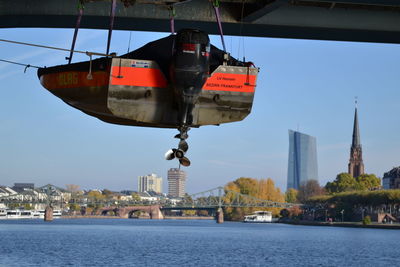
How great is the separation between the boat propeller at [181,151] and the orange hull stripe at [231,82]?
59 cm

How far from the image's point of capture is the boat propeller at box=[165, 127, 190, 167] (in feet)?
27.0

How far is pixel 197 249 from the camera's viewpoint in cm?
11350

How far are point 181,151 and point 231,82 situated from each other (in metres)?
0.94

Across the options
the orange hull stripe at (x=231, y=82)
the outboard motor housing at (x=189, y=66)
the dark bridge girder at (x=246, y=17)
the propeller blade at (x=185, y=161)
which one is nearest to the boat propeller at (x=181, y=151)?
the propeller blade at (x=185, y=161)

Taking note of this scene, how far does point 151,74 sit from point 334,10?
905 centimetres

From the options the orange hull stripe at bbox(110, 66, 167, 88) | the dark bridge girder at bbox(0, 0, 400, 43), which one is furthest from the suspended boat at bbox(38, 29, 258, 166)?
the dark bridge girder at bbox(0, 0, 400, 43)

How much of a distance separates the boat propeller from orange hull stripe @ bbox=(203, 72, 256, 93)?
0.59 meters

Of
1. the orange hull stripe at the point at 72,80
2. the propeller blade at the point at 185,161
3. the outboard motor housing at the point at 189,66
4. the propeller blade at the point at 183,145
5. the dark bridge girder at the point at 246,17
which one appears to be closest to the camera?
the outboard motor housing at the point at 189,66

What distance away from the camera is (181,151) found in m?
8.33

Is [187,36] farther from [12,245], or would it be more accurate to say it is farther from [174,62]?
[12,245]

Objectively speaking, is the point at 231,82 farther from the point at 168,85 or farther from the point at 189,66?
the point at 168,85

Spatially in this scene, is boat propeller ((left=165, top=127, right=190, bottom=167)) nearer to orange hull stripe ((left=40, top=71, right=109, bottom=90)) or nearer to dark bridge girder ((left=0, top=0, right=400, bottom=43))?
orange hull stripe ((left=40, top=71, right=109, bottom=90))

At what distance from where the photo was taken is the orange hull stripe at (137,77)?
7.93 meters

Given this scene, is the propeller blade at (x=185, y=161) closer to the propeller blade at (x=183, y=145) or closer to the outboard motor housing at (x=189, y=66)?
the propeller blade at (x=183, y=145)
